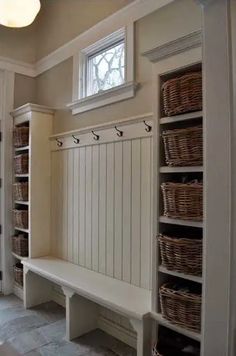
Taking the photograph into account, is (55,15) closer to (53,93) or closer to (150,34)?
(53,93)

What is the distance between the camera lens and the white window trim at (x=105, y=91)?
91.6 inches

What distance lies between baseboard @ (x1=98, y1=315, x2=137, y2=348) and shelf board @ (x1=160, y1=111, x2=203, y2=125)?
5.18 ft

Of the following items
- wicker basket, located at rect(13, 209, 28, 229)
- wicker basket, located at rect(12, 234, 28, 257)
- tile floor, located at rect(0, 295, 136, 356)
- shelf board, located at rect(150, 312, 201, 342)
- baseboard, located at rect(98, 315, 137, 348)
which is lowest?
tile floor, located at rect(0, 295, 136, 356)

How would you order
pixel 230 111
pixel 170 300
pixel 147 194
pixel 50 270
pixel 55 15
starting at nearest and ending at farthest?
pixel 230 111
pixel 170 300
pixel 147 194
pixel 50 270
pixel 55 15

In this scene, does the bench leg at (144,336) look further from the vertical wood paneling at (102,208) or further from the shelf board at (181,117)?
the shelf board at (181,117)

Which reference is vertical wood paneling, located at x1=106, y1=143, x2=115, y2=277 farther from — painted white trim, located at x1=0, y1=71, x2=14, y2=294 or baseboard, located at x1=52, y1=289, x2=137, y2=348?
painted white trim, located at x1=0, y1=71, x2=14, y2=294

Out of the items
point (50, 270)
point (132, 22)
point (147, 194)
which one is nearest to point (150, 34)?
point (132, 22)

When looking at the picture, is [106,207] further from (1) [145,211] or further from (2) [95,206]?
(1) [145,211]

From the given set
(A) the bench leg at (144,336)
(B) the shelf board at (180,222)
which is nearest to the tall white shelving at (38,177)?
(A) the bench leg at (144,336)

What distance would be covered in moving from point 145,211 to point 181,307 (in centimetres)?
74

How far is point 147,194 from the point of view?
2168 millimetres

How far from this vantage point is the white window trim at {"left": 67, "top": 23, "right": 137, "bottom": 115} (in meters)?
2.33

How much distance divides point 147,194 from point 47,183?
54.3 inches

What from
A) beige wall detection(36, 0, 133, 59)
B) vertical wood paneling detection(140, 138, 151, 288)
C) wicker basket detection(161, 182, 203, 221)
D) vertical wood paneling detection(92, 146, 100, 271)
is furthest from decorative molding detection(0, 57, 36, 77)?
wicker basket detection(161, 182, 203, 221)
